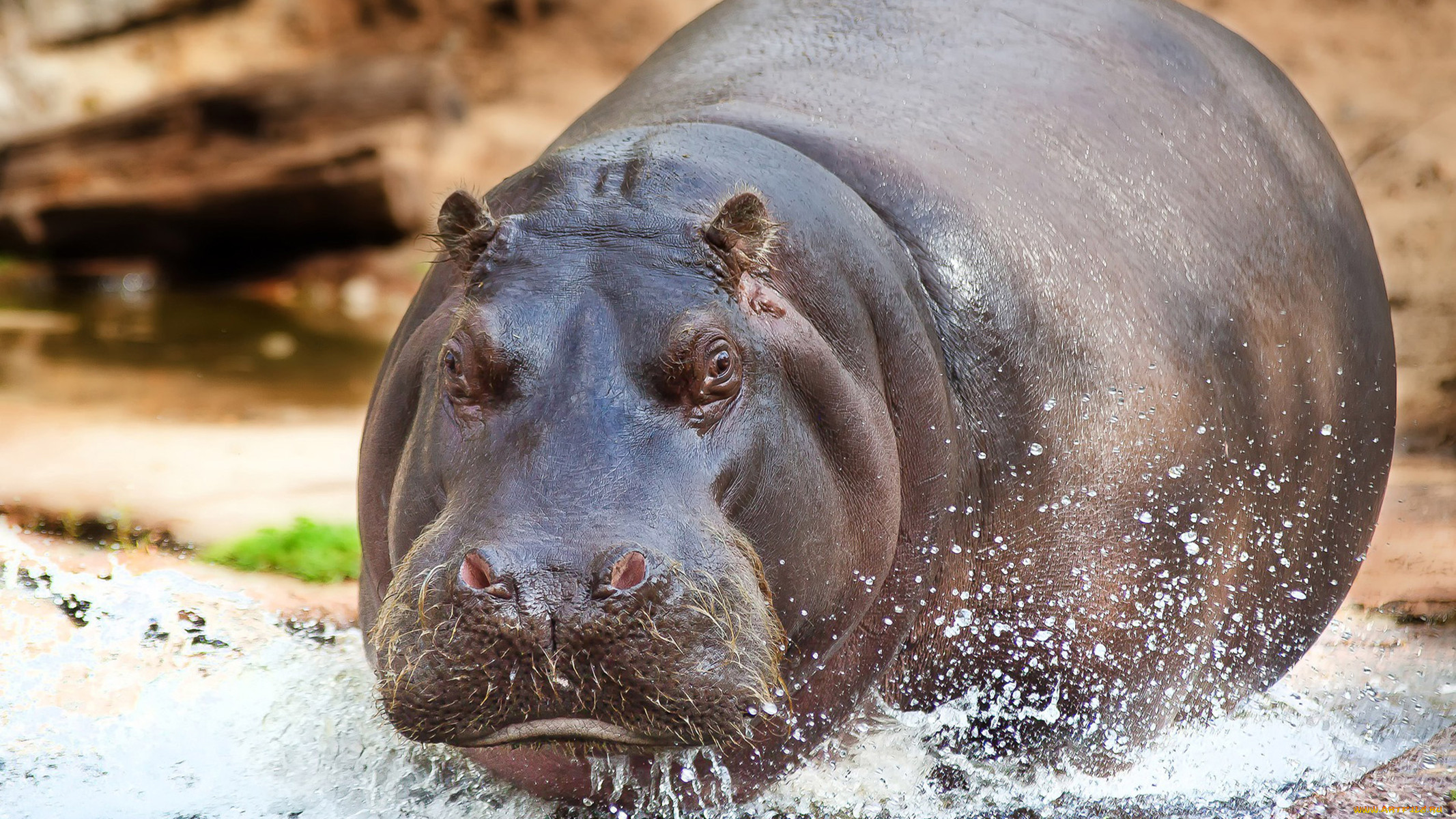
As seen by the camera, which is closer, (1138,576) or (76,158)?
(1138,576)

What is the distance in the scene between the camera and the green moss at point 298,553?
588 cm

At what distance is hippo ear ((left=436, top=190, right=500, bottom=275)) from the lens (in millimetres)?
3158

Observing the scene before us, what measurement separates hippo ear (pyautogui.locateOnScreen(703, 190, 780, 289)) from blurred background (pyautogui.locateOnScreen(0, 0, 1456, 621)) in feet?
13.7

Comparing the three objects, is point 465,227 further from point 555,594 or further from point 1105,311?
point 1105,311

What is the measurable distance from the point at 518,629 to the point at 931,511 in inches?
44.7

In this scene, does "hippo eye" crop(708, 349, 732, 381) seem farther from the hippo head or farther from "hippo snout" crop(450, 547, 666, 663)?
"hippo snout" crop(450, 547, 666, 663)

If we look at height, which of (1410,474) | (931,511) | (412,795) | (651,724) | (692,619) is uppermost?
(1410,474)

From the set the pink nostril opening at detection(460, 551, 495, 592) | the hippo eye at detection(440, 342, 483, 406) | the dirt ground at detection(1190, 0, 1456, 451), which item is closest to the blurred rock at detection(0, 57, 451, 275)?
the dirt ground at detection(1190, 0, 1456, 451)

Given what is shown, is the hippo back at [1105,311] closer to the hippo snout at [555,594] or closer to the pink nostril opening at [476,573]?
the hippo snout at [555,594]

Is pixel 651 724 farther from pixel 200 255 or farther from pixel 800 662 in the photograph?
pixel 200 255

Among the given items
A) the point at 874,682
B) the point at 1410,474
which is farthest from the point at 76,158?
the point at 874,682

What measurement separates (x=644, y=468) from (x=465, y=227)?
758 millimetres

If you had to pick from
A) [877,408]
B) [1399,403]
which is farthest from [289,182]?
[877,408]

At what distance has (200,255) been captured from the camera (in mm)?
14297
